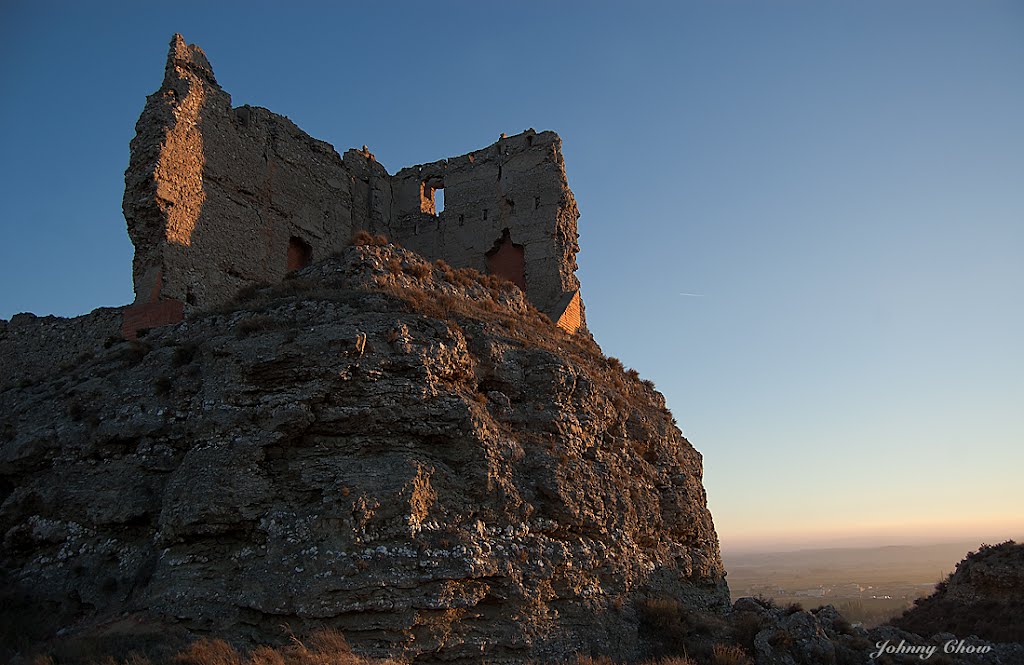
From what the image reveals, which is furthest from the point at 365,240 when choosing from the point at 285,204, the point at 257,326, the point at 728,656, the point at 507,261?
the point at 728,656

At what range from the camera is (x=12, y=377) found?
59.4 ft

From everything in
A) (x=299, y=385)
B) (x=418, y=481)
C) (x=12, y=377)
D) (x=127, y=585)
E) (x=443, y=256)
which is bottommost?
(x=127, y=585)

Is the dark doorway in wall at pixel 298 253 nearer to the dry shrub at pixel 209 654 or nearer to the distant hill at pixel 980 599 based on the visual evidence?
the dry shrub at pixel 209 654

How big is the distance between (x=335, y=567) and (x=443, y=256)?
49.6 ft

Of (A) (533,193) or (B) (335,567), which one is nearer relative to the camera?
(B) (335,567)

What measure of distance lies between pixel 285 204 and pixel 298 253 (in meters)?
1.50

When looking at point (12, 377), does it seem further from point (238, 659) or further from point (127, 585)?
point (238, 659)

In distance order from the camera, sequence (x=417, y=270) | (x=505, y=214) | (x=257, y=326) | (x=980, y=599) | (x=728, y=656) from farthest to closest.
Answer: (x=505, y=214), (x=980, y=599), (x=417, y=270), (x=257, y=326), (x=728, y=656)

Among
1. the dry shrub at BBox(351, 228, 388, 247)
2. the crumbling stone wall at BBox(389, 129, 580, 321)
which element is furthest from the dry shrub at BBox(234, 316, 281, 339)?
the crumbling stone wall at BBox(389, 129, 580, 321)

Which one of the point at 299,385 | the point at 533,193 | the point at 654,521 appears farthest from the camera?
the point at 533,193

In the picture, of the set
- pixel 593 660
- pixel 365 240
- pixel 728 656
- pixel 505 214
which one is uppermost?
pixel 505 214

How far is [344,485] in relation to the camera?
9.65 metres

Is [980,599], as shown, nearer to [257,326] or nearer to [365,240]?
[365,240]

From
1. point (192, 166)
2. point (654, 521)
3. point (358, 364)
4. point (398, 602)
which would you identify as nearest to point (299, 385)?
point (358, 364)
